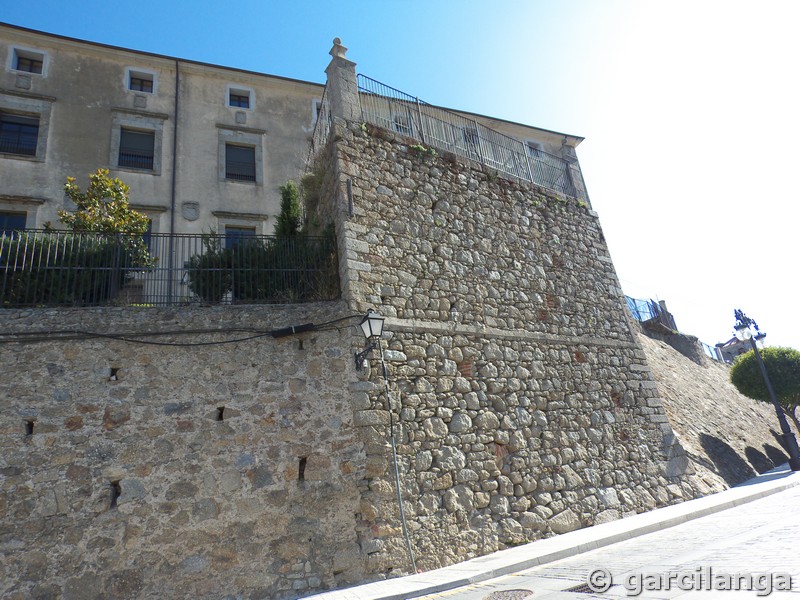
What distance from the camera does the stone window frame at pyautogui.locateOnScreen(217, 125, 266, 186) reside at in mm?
15500

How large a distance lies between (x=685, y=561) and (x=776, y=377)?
13641mm

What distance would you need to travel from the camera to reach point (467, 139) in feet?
34.6

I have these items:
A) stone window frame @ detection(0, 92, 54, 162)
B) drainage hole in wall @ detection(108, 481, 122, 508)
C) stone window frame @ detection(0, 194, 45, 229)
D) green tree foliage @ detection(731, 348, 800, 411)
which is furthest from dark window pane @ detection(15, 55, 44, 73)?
green tree foliage @ detection(731, 348, 800, 411)

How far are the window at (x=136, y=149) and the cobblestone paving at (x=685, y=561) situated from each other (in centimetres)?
1493

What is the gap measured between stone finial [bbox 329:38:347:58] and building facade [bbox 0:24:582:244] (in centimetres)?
613

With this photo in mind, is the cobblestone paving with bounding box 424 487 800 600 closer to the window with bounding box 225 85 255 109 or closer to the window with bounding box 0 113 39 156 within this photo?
the window with bounding box 0 113 39 156

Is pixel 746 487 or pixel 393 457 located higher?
pixel 393 457

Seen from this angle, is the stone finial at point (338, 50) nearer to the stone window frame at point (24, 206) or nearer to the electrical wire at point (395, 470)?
the electrical wire at point (395, 470)

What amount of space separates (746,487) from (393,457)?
322 inches

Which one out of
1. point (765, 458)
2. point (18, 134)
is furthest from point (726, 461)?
point (18, 134)

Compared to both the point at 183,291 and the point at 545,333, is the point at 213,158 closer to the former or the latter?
the point at 183,291

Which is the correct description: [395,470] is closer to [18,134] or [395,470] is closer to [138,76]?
[18,134]

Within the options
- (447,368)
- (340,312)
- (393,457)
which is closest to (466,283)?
(447,368)

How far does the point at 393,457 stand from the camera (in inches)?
247
